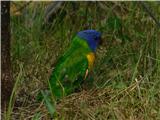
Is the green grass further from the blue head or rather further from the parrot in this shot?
the blue head

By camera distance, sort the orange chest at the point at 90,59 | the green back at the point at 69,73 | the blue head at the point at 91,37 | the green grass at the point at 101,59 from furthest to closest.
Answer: the blue head at the point at 91,37 < the orange chest at the point at 90,59 < the green back at the point at 69,73 < the green grass at the point at 101,59

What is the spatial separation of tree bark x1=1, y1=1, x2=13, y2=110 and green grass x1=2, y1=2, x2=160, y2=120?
85 millimetres

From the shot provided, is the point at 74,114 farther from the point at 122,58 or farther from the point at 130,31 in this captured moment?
the point at 130,31

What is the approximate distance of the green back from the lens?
3802 mm

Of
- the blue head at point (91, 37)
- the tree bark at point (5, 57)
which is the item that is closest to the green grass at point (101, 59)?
the tree bark at point (5, 57)

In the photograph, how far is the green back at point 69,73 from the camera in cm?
380

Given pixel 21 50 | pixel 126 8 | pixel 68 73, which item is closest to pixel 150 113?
pixel 68 73

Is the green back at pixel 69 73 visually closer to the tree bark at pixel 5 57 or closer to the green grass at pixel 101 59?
the green grass at pixel 101 59

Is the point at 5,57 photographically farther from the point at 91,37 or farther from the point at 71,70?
the point at 91,37

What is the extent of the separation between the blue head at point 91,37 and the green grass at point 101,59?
0.67ft

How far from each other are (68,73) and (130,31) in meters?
1.03

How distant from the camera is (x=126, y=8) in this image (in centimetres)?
516

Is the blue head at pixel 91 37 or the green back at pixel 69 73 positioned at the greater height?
the blue head at pixel 91 37

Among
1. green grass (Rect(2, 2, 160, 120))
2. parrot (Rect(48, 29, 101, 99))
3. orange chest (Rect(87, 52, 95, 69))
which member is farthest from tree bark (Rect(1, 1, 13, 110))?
orange chest (Rect(87, 52, 95, 69))
